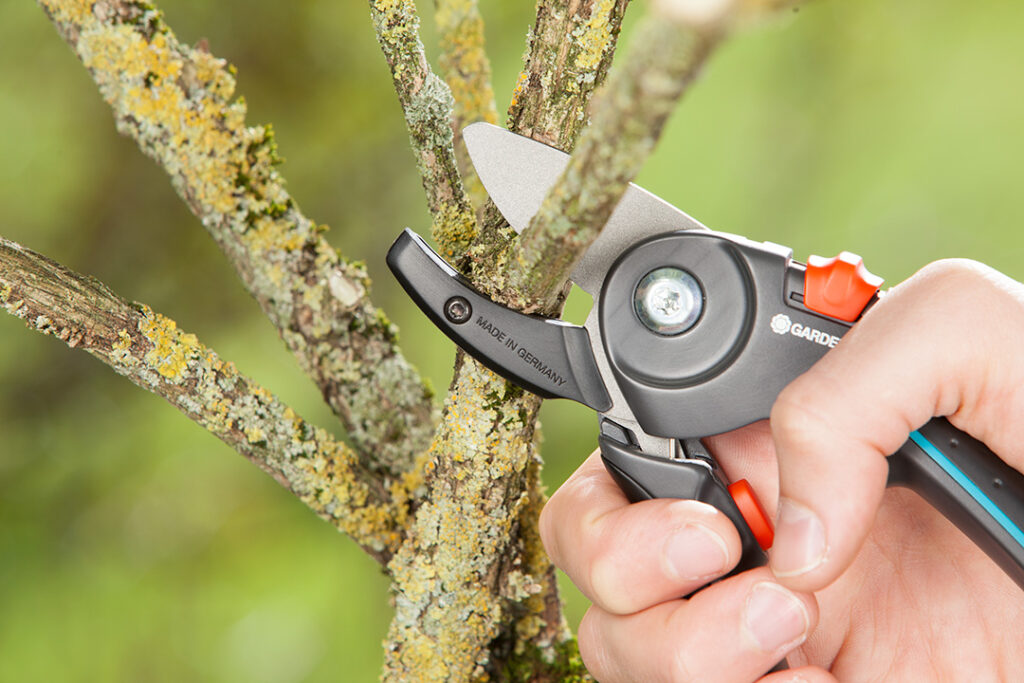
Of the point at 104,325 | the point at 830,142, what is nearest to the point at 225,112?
the point at 104,325

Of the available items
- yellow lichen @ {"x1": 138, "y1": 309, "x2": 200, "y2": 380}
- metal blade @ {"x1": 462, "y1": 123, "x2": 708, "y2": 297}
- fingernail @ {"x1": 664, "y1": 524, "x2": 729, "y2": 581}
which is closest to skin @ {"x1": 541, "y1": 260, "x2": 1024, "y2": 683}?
fingernail @ {"x1": 664, "y1": 524, "x2": 729, "y2": 581}

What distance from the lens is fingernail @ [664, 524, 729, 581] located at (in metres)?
0.47

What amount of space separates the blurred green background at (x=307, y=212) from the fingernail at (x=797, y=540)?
2.39ft

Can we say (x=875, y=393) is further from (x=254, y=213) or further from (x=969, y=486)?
(x=254, y=213)

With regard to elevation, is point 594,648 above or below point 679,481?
below

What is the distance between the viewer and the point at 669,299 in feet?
1.59

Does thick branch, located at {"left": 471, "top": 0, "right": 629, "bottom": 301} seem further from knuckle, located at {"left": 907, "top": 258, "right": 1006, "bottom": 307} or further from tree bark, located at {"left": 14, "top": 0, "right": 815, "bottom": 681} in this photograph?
knuckle, located at {"left": 907, "top": 258, "right": 1006, "bottom": 307}

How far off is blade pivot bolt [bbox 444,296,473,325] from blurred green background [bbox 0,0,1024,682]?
662 millimetres

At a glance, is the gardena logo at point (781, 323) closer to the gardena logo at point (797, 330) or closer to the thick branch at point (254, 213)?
the gardena logo at point (797, 330)

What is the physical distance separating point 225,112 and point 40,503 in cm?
73

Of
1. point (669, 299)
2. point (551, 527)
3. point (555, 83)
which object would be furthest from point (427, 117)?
point (551, 527)

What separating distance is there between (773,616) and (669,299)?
0.22 metres

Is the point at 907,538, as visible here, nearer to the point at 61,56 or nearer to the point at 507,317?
the point at 507,317

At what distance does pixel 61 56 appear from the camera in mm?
930
